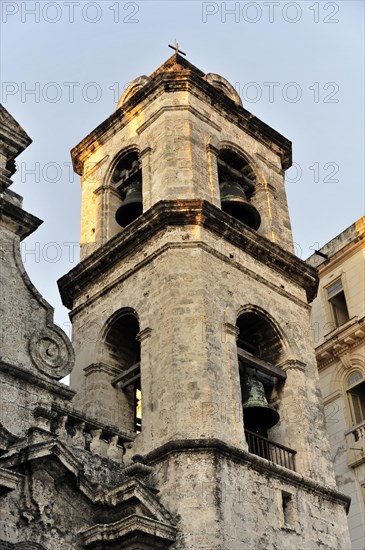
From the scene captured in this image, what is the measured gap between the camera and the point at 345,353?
23.1 meters

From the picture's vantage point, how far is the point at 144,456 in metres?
15.1

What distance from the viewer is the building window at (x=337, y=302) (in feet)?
79.5

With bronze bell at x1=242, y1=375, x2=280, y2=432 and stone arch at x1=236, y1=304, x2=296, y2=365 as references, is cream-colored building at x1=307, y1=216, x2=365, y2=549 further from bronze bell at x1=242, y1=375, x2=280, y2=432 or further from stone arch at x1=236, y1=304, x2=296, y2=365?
bronze bell at x1=242, y1=375, x2=280, y2=432

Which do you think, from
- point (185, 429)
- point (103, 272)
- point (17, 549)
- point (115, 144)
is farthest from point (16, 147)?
point (17, 549)

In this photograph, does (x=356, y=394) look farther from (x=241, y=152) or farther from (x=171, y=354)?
(x=171, y=354)

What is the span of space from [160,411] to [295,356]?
3.44m

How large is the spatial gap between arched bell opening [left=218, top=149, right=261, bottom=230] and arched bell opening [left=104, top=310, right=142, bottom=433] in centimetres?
315

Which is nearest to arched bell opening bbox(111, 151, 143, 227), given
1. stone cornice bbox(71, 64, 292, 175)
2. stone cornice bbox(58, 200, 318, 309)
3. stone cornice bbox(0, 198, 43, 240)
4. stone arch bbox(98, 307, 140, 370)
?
stone cornice bbox(71, 64, 292, 175)

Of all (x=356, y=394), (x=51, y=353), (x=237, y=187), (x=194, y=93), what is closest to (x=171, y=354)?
(x=51, y=353)

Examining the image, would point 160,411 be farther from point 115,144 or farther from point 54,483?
point 115,144

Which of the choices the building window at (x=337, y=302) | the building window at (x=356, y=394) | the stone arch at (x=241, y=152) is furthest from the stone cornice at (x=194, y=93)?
the building window at (x=356, y=394)

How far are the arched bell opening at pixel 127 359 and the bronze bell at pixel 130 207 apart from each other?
252cm

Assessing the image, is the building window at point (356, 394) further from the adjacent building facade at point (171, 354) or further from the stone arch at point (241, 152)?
the stone arch at point (241, 152)

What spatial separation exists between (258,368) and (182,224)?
293 centimetres
